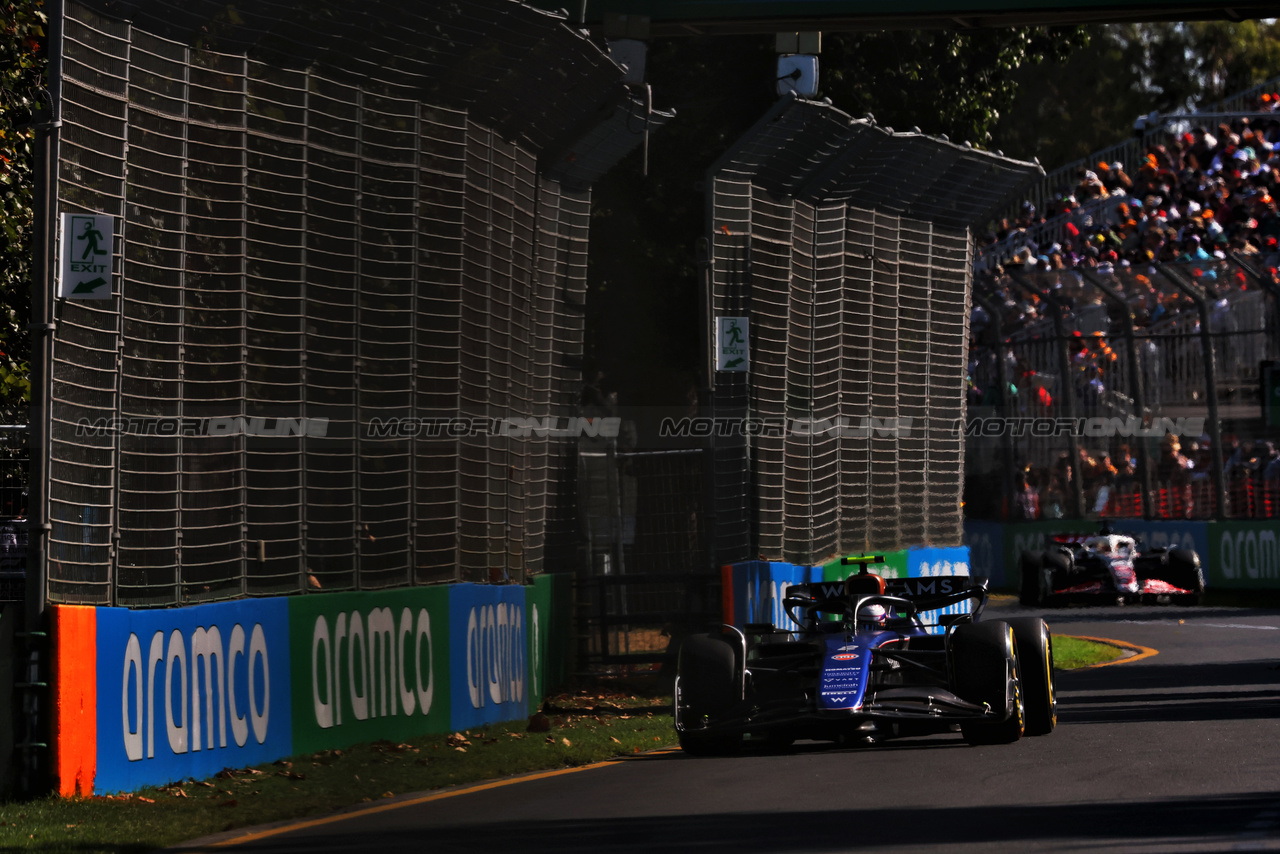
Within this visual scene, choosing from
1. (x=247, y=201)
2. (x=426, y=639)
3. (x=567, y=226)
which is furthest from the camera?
(x=567, y=226)

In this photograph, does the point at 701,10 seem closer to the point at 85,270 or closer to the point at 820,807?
the point at 85,270

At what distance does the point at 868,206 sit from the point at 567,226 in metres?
3.90

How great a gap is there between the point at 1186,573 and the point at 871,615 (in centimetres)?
1339

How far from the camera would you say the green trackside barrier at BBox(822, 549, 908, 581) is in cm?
1711

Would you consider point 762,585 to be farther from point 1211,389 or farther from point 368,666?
point 1211,389

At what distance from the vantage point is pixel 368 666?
11344 millimetres

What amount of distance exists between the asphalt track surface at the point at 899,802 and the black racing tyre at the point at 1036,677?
0.53ft

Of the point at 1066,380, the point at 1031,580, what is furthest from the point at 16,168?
the point at 1066,380

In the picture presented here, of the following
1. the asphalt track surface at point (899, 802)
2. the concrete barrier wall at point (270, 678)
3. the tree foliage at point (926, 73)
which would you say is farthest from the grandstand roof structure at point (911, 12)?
the tree foliage at point (926, 73)

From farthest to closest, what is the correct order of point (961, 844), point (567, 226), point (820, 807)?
point (567, 226) < point (820, 807) < point (961, 844)

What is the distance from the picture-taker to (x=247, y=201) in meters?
10.6

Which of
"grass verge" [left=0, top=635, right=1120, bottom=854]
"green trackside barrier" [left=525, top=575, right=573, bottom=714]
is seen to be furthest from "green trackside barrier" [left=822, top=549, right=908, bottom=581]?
"grass verge" [left=0, top=635, right=1120, bottom=854]

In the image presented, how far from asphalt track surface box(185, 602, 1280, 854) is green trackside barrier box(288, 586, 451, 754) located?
4.37 feet

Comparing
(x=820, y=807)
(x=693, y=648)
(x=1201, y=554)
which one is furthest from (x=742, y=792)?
(x=1201, y=554)
